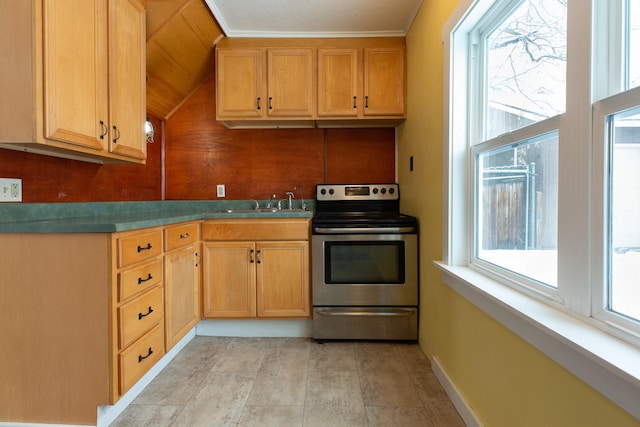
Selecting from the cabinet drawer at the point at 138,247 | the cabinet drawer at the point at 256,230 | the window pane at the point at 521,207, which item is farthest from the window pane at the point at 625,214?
the cabinet drawer at the point at 256,230

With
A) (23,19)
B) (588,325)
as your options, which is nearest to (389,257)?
(588,325)

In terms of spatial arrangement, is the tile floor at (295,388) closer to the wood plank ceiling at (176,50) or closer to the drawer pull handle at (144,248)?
the drawer pull handle at (144,248)

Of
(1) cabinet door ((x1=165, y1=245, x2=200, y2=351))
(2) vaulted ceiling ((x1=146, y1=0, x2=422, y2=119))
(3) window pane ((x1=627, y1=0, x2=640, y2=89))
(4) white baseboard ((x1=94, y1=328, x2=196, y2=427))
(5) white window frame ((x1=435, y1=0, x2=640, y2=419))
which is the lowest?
(4) white baseboard ((x1=94, y1=328, x2=196, y2=427))

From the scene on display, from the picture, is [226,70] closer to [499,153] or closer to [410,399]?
[499,153]

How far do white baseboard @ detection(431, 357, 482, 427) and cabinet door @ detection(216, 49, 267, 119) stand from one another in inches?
83.2

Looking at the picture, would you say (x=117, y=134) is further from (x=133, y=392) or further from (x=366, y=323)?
(x=366, y=323)

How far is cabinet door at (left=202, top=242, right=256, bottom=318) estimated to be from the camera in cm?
251

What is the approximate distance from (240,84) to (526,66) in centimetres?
202

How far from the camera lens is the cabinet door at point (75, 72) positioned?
1.43m

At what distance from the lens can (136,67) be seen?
80.1 inches

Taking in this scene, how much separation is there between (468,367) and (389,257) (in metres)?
0.98

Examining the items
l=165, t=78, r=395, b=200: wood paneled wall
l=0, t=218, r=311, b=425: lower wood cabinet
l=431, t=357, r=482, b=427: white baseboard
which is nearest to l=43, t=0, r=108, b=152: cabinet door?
l=0, t=218, r=311, b=425: lower wood cabinet

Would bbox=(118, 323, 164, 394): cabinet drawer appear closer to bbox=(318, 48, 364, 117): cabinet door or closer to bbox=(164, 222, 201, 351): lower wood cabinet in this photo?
bbox=(164, 222, 201, 351): lower wood cabinet

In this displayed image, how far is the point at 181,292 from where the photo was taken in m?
2.21
